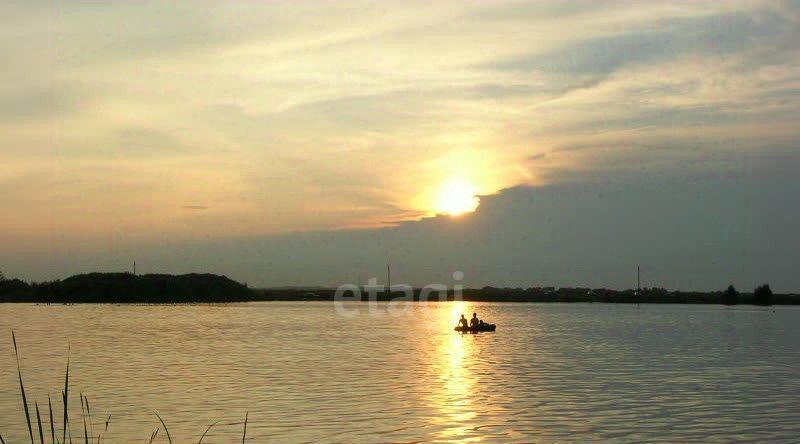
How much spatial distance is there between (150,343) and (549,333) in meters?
39.5

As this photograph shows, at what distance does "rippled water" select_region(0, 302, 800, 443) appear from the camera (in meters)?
26.7

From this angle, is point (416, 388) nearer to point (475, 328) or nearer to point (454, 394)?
point (454, 394)

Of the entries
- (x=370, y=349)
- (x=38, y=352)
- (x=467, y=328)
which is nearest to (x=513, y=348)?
(x=370, y=349)

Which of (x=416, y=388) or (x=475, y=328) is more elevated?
(x=475, y=328)

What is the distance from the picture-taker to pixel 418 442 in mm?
24234

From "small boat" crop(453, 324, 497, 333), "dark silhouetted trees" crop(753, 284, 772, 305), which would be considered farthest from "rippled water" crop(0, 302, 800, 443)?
"dark silhouetted trees" crop(753, 284, 772, 305)

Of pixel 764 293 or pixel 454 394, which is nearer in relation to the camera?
pixel 454 394

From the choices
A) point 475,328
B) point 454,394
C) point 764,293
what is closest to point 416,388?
point 454,394

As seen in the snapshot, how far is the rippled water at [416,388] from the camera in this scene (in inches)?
1053

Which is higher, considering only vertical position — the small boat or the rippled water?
the small boat

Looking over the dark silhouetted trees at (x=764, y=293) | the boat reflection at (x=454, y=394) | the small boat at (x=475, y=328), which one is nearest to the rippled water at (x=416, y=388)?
the boat reflection at (x=454, y=394)

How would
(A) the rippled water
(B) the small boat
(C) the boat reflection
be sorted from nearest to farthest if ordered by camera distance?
(C) the boat reflection → (A) the rippled water → (B) the small boat

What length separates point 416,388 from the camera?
122 feet

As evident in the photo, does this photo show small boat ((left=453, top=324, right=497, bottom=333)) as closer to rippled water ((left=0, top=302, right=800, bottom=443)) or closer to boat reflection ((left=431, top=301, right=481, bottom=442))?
rippled water ((left=0, top=302, right=800, bottom=443))
